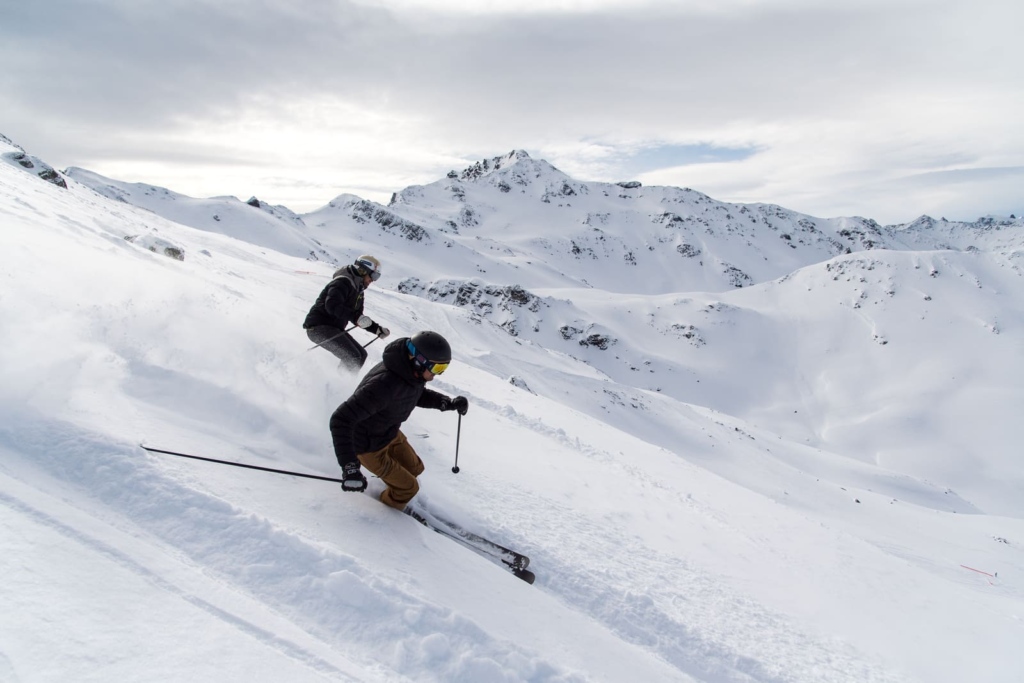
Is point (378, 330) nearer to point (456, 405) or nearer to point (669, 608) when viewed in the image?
point (456, 405)

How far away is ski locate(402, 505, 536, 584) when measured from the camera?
552cm

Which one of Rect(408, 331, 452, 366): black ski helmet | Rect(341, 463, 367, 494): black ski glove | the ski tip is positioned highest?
Rect(408, 331, 452, 366): black ski helmet

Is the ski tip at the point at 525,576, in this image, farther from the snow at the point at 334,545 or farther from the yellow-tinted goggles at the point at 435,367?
the yellow-tinted goggles at the point at 435,367

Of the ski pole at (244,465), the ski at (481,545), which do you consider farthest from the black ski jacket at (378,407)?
the ski at (481,545)

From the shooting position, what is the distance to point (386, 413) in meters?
5.29

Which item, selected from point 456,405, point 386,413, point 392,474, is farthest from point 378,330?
point 392,474

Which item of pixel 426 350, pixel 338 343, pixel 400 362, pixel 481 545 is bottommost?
pixel 481 545

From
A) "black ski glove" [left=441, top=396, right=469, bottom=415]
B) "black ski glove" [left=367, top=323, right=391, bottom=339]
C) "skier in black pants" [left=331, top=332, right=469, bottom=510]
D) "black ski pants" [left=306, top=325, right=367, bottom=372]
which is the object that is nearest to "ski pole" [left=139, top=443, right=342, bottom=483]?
"skier in black pants" [left=331, top=332, right=469, bottom=510]

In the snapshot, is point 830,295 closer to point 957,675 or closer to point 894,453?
point 894,453

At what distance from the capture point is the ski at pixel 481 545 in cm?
552

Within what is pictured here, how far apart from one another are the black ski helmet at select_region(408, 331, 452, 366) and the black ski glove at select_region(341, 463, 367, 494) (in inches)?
46.3

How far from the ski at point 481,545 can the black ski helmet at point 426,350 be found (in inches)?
65.8

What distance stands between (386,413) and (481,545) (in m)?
1.80

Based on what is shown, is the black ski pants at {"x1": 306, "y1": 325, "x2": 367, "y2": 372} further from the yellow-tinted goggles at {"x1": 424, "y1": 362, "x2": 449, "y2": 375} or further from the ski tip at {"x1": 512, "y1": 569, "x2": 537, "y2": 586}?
the ski tip at {"x1": 512, "y1": 569, "x2": 537, "y2": 586}
